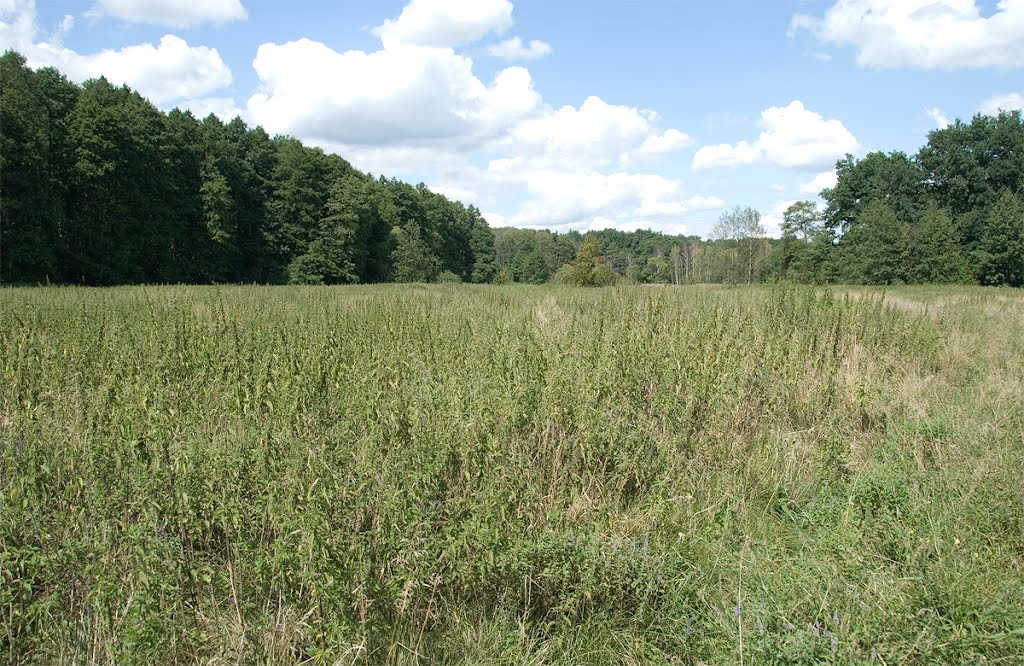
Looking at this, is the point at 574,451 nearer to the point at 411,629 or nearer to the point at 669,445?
the point at 669,445

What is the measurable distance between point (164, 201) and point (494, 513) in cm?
3918

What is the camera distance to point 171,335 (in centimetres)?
590

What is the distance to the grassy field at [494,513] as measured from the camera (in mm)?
2393

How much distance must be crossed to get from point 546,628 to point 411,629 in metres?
0.61

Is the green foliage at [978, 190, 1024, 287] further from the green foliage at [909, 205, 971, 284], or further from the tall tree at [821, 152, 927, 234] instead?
the tall tree at [821, 152, 927, 234]

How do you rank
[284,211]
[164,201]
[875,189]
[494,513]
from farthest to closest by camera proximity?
1. [875,189]
2. [284,211]
3. [164,201]
4. [494,513]

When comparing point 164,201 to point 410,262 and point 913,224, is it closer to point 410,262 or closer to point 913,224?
point 410,262

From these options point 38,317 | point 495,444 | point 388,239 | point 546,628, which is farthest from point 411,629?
point 388,239

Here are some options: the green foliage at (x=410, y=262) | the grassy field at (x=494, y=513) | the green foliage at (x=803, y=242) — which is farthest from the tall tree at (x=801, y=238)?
the grassy field at (x=494, y=513)

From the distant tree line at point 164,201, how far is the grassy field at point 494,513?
27.5 metres

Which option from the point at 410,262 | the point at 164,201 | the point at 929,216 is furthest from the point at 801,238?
the point at 164,201

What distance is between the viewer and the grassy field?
2.39 metres

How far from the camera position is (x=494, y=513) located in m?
2.90

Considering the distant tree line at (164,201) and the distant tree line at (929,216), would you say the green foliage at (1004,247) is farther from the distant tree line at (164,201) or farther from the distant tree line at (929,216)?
the distant tree line at (164,201)
